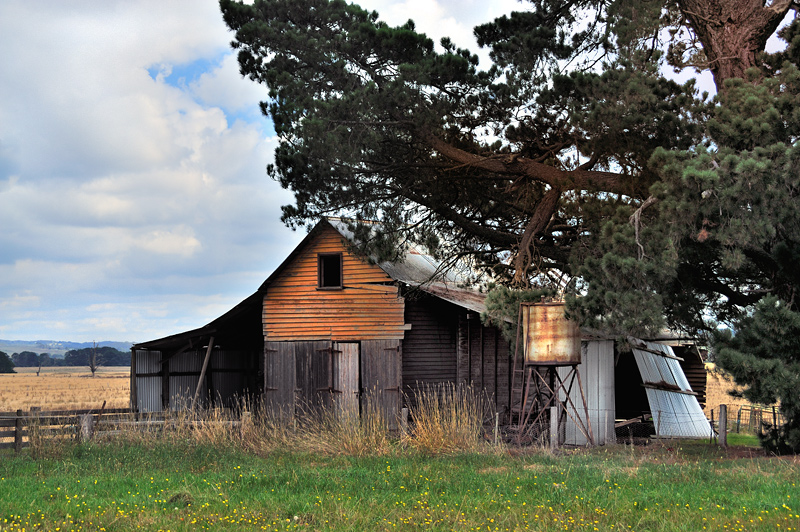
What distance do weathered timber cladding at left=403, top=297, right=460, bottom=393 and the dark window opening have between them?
2.39 meters

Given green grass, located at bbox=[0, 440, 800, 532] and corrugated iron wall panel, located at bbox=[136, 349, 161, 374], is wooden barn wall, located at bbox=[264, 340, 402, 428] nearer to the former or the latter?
corrugated iron wall panel, located at bbox=[136, 349, 161, 374]

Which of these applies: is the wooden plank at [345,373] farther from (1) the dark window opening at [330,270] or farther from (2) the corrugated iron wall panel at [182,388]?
(2) the corrugated iron wall panel at [182,388]

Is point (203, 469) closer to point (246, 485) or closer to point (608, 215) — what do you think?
point (246, 485)

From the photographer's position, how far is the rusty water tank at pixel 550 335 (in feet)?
54.2

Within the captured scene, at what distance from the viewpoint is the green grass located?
28.1ft

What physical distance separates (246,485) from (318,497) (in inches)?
58.9

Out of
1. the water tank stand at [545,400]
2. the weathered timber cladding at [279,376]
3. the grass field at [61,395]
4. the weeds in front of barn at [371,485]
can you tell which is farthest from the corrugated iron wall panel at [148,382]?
the water tank stand at [545,400]

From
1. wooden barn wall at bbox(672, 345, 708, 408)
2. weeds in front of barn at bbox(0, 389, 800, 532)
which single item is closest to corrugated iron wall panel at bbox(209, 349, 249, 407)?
weeds in front of barn at bbox(0, 389, 800, 532)

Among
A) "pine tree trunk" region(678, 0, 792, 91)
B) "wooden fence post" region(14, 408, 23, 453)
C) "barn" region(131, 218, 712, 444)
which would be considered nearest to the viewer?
"pine tree trunk" region(678, 0, 792, 91)

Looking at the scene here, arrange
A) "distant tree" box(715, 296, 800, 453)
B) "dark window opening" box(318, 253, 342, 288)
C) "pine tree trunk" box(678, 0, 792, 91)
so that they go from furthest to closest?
"dark window opening" box(318, 253, 342, 288) < "pine tree trunk" box(678, 0, 792, 91) < "distant tree" box(715, 296, 800, 453)

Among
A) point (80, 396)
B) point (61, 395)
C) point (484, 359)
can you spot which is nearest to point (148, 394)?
point (484, 359)

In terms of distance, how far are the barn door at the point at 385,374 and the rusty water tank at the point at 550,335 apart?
4.50 metres

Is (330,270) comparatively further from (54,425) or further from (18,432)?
(18,432)

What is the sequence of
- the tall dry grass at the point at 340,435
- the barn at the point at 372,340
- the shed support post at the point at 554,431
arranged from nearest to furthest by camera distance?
the tall dry grass at the point at 340,435, the shed support post at the point at 554,431, the barn at the point at 372,340
